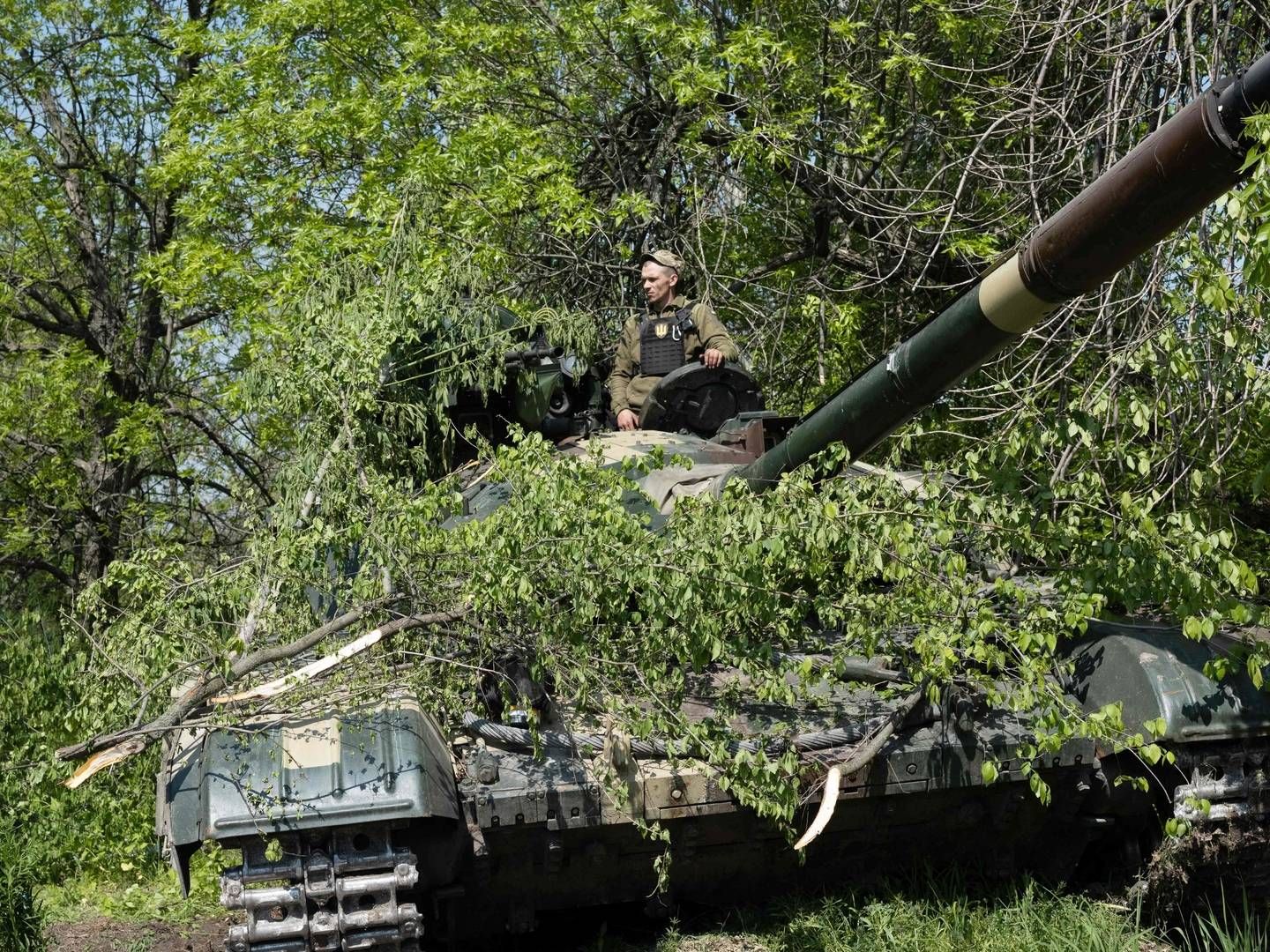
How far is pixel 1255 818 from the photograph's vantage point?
533 centimetres

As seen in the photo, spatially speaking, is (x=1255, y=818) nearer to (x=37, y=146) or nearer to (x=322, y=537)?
(x=322, y=537)

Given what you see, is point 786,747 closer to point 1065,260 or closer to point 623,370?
point 1065,260

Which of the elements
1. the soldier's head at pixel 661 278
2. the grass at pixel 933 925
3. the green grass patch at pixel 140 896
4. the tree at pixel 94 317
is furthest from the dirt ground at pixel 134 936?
the tree at pixel 94 317

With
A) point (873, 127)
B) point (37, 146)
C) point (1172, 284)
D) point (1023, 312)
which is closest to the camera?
point (1023, 312)

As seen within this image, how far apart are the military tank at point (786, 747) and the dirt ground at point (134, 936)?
127cm

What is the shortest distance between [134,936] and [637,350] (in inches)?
150

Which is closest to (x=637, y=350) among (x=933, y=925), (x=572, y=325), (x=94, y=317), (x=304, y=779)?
(x=572, y=325)

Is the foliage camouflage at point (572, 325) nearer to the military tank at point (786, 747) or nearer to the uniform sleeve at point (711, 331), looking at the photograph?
the military tank at point (786, 747)

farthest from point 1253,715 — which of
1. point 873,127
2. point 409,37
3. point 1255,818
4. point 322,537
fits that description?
point 409,37

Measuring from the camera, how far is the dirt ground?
611 cm

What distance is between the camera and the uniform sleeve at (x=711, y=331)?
25.9 ft

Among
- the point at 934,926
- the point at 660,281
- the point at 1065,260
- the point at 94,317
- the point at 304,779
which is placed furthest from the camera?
the point at 94,317

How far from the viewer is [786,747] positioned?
5.07 meters

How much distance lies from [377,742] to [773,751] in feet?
4.26
